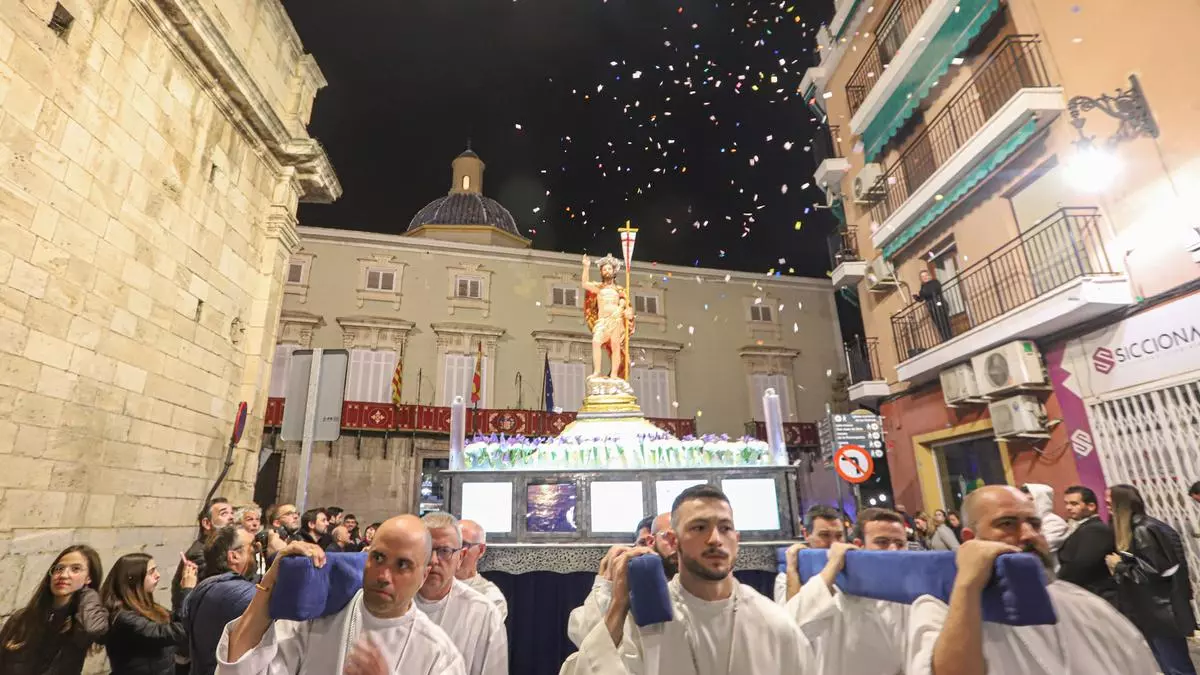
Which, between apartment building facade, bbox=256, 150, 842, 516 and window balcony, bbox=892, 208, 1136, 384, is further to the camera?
apartment building facade, bbox=256, 150, 842, 516

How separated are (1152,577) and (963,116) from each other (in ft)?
32.1

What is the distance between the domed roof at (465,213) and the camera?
1155 inches

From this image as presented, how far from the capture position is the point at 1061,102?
356 inches

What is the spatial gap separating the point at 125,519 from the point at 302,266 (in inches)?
622

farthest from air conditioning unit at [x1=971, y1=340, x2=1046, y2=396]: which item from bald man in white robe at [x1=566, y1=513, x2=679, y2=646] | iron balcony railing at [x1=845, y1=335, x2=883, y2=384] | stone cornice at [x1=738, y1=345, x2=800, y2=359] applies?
stone cornice at [x1=738, y1=345, x2=800, y2=359]

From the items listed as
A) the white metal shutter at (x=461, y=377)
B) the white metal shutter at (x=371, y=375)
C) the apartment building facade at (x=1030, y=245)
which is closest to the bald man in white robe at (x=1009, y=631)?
the apartment building facade at (x=1030, y=245)

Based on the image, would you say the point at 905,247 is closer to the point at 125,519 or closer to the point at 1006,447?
the point at 1006,447

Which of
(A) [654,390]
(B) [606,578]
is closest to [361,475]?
(A) [654,390]

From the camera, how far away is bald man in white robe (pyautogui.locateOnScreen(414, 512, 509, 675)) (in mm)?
3203

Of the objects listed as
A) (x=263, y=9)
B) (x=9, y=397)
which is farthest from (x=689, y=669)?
(x=263, y=9)

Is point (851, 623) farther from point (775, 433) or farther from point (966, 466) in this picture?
point (966, 466)

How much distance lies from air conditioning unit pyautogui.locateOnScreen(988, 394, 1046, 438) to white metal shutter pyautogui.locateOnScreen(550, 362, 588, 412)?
14133 mm

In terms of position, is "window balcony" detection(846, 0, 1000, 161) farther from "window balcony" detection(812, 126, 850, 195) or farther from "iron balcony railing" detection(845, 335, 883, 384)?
"iron balcony railing" detection(845, 335, 883, 384)

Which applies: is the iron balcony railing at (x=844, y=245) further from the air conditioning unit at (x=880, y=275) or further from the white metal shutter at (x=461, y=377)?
the white metal shutter at (x=461, y=377)
